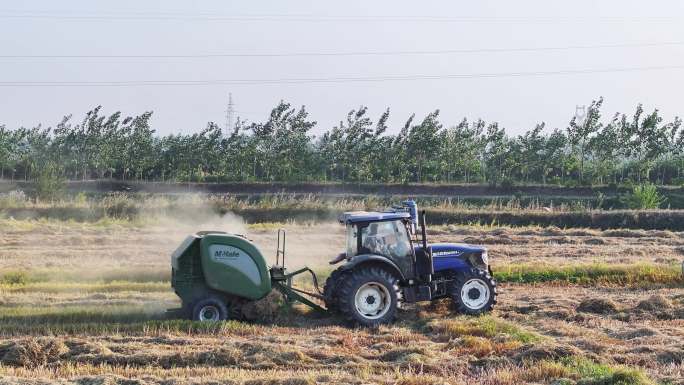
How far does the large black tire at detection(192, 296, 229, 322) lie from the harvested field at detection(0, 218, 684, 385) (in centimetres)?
65

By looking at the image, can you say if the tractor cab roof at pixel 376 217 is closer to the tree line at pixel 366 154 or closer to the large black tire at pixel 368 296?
the large black tire at pixel 368 296

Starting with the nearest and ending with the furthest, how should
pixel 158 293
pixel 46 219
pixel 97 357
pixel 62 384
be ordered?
1. pixel 62 384
2. pixel 97 357
3. pixel 158 293
4. pixel 46 219

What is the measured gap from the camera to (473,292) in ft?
54.3

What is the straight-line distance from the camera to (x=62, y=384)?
10.6 metres

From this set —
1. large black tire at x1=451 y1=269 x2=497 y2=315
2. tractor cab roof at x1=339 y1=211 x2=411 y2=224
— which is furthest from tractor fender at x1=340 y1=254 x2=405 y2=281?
large black tire at x1=451 y1=269 x2=497 y2=315

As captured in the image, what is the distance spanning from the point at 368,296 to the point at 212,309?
2994 mm

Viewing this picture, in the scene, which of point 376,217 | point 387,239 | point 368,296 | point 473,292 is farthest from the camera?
point 473,292

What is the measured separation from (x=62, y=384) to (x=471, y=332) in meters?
7.10

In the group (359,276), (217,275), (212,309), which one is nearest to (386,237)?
(359,276)

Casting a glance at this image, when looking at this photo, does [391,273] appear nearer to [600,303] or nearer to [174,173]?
[600,303]

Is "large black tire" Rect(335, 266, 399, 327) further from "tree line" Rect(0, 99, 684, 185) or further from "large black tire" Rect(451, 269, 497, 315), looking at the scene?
"tree line" Rect(0, 99, 684, 185)

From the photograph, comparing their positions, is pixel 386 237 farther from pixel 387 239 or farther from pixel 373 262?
pixel 373 262

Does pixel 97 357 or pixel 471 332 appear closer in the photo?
pixel 97 357

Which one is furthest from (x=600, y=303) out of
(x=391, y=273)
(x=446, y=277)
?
(x=391, y=273)
